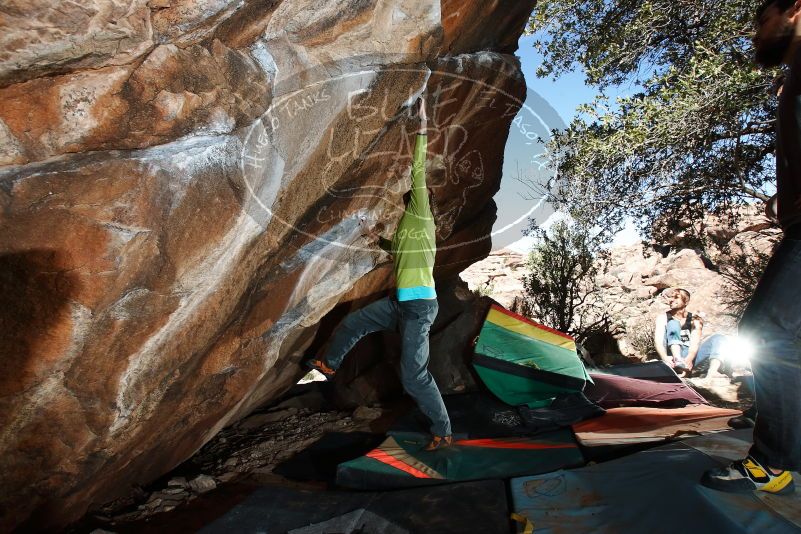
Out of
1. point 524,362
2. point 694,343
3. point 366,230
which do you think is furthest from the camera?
point 694,343

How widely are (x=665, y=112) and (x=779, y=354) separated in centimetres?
457

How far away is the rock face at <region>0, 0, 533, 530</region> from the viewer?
2.18 m

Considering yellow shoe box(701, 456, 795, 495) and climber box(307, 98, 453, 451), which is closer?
yellow shoe box(701, 456, 795, 495)

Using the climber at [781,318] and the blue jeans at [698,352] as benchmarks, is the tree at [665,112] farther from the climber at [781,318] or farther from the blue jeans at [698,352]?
the climber at [781,318]

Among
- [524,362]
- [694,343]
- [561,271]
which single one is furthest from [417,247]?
[561,271]

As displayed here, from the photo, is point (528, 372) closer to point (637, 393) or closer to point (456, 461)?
point (637, 393)

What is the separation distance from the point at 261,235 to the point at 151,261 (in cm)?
80

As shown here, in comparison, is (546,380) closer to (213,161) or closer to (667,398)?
(667,398)

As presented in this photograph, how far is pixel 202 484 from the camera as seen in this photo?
12.8ft

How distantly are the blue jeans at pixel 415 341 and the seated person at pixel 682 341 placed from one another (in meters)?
5.30

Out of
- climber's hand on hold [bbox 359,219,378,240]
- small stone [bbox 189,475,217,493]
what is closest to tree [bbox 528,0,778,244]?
climber's hand on hold [bbox 359,219,378,240]

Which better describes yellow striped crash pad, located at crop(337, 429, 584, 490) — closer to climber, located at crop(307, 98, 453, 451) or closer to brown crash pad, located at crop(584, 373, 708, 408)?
climber, located at crop(307, 98, 453, 451)

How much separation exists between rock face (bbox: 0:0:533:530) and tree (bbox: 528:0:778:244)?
9.81 feet

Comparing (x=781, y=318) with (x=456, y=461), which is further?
(x=456, y=461)
